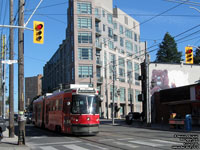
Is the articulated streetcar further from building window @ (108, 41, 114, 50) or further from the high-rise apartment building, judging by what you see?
building window @ (108, 41, 114, 50)

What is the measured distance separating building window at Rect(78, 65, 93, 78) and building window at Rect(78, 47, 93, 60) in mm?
2013

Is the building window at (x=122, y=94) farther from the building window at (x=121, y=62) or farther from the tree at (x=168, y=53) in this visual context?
the tree at (x=168, y=53)

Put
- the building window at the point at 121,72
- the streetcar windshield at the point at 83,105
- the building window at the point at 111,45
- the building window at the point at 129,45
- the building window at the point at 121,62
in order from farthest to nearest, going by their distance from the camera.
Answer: the building window at the point at 129,45, the building window at the point at 121,72, the building window at the point at 121,62, the building window at the point at 111,45, the streetcar windshield at the point at 83,105

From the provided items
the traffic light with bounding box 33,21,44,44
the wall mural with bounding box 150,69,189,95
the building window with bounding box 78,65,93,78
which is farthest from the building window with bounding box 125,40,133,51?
the traffic light with bounding box 33,21,44,44

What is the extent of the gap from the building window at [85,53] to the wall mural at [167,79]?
22.7 m

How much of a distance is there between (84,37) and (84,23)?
3.16m

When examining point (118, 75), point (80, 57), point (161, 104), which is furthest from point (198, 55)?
point (161, 104)

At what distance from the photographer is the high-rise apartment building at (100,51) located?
6438cm

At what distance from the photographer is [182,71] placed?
1871 inches

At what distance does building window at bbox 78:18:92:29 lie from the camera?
64.5 meters

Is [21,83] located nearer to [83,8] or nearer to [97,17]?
[83,8]

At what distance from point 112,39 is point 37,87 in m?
80.0

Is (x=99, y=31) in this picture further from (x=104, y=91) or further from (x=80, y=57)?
(x=104, y=91)

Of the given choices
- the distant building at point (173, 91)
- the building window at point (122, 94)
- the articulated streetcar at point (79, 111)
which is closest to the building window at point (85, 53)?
the building window at point (122, 94)
